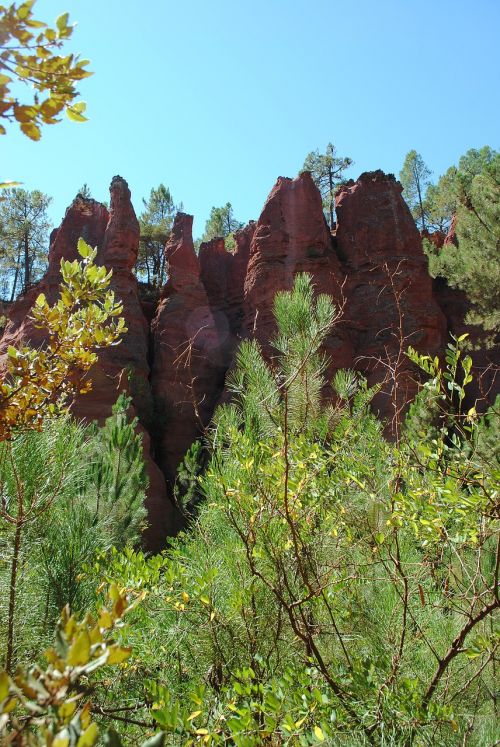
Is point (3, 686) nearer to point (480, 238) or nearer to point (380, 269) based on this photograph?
point (480, 238)

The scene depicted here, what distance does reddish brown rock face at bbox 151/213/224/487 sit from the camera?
67.5 feet

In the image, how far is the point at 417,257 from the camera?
69.6 ft

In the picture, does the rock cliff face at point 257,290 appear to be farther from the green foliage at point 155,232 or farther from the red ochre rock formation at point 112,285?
the green foliage at point 155,232

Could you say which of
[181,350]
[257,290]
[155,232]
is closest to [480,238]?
[257,290]

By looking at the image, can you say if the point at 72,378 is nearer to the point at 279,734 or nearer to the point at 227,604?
the point at 227,604

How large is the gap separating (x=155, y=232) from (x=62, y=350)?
102 feet

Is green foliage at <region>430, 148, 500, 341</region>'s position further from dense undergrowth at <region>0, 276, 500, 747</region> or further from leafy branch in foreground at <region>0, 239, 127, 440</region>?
leafy branch in foreground at <region>0, 239, 127, 440</region>

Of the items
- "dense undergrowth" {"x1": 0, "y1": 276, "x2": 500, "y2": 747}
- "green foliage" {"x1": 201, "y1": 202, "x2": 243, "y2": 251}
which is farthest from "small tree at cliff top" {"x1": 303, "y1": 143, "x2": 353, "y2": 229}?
"dense undergrowth" {"x1": 0, "y1": 276, "x2": 500, "y2": 747}

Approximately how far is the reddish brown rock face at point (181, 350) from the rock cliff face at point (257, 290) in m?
0.04

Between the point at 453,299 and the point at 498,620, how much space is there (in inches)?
817

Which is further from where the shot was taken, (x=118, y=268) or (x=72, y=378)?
(x=118, y=268)

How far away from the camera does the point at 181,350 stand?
21.1 meters

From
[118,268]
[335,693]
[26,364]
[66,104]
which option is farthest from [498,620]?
[118,268]

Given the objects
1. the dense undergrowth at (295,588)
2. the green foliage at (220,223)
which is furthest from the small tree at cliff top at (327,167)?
the dense undergrowth at (295,588)
